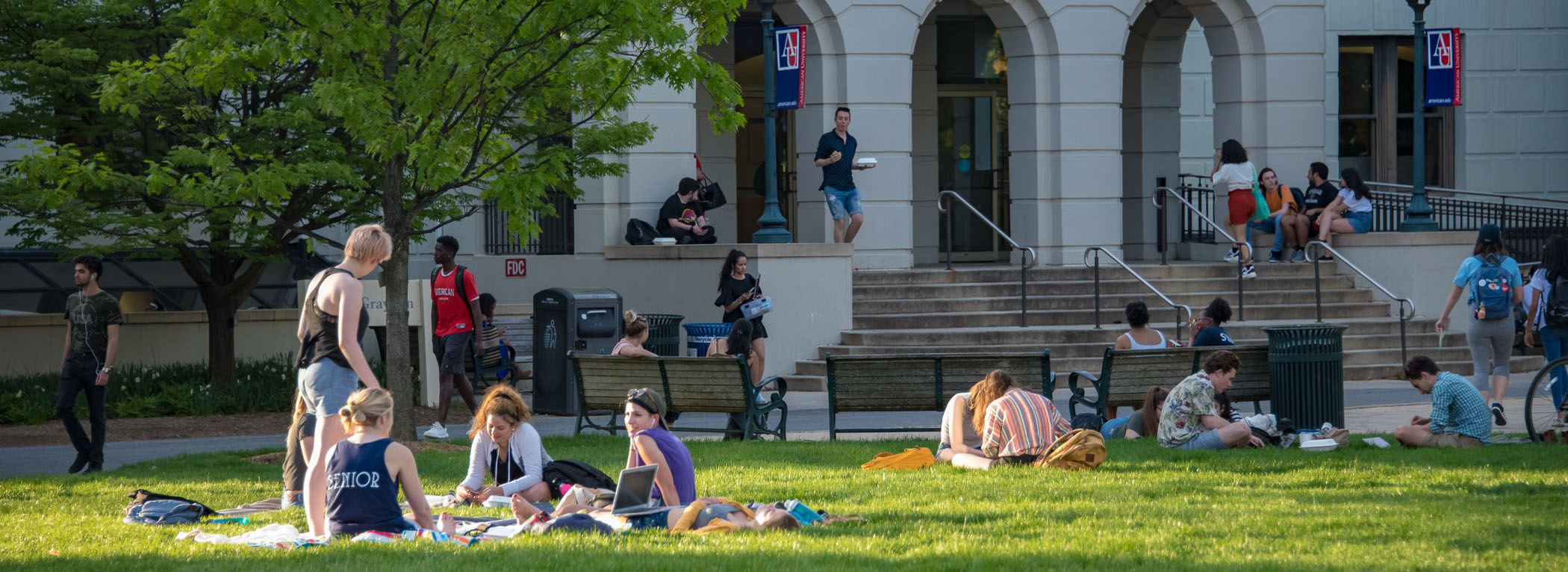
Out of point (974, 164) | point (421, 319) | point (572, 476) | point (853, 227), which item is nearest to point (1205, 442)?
point (572, 476)

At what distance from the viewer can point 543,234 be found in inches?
876

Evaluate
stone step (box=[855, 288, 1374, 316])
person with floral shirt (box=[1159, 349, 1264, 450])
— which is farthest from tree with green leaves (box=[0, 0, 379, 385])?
person with floral shirt (box=[1159, 349, 1264, 450])

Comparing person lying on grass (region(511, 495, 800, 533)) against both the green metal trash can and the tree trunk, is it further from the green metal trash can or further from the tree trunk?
the green metal trash can

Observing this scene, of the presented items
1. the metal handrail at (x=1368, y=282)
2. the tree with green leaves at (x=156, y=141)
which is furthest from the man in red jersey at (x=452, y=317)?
the metal handrail at (x=1368, y=282)

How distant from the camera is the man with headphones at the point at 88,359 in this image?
12.5 metres

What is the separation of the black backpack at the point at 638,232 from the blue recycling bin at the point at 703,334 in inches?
91.3

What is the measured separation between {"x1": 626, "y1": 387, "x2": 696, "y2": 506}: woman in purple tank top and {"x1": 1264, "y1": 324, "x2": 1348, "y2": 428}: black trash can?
5.86 meters

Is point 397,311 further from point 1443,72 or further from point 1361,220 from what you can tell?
point 1443,72

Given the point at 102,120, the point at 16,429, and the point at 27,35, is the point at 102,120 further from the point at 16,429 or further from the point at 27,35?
the point at 16,429

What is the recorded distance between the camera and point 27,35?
16.9 m

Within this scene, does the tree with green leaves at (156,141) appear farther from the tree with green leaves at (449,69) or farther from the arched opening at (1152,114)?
the arched opening at (1152,114)

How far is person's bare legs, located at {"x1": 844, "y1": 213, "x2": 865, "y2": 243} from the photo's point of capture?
19.8m

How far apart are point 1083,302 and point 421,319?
25.3ft

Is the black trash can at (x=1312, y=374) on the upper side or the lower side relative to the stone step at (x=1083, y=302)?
lower
